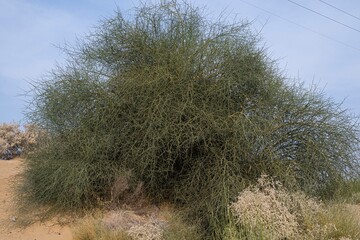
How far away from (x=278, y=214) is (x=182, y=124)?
11.0 feet

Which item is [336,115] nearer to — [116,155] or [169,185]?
[169,185]

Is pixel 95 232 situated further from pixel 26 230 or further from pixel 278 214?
pixel 278 214

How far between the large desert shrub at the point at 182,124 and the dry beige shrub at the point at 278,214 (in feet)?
3.56

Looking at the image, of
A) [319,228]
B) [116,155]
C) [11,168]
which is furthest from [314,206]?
[11,168]

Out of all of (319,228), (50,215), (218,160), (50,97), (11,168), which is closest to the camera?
(319,228)

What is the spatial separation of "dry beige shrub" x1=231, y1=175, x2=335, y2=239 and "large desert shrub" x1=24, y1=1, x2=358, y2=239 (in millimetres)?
1084

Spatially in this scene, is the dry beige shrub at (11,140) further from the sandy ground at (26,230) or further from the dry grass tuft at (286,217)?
the dry grass tuft at (286,217)

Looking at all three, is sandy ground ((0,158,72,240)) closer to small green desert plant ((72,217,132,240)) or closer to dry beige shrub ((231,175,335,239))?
small green desert plant ((72,217,132,240))

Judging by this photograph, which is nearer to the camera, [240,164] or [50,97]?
[240,164]

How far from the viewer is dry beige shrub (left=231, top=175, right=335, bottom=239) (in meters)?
8.97

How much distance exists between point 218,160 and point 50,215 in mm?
4352

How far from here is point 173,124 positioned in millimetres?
11758

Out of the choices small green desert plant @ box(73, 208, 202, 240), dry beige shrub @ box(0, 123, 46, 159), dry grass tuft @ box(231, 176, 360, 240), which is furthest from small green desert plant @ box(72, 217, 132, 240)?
dry beige shrub @ box(0, 123, 46, 159)

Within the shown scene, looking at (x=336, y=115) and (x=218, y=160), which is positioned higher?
(x=336, y=115)
